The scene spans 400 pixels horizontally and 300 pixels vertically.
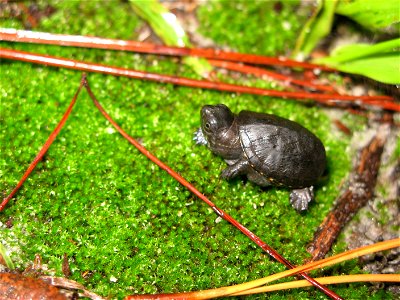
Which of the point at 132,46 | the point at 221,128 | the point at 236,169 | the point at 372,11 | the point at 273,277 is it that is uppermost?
the point at 132,46

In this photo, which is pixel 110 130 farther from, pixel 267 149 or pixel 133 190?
pixel 267 149

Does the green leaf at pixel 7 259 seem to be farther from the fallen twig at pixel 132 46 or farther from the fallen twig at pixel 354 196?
the fallen twig at pixel 354 196

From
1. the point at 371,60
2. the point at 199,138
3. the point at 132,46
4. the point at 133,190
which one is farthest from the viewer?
the point at 132,46

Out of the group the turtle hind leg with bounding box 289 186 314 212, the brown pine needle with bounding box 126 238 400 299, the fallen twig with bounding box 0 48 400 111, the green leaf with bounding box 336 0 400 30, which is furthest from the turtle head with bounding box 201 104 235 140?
the green leaf with bounding box 336 0 400 30

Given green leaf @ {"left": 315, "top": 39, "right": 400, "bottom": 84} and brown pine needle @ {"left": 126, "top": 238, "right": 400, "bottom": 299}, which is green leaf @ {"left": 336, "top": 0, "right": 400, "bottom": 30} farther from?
brown pine needle @ {"left": 126, "top": 238, "right": 400, "bottom": 299}

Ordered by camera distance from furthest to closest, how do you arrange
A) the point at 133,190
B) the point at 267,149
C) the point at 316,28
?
the point at 316,28, the point at 133,190, the point at 267,149

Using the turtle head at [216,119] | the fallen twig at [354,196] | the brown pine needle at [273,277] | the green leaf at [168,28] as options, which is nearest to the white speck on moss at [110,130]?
the turtle head at [216,119]

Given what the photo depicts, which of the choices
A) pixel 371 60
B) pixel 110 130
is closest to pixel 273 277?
pixel 110 130
